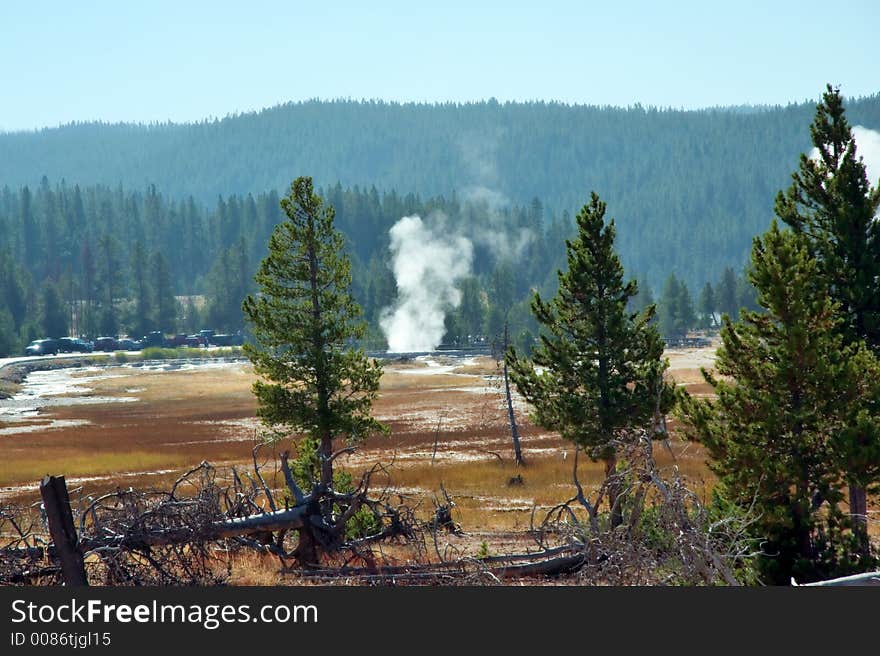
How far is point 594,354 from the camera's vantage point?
28234mm

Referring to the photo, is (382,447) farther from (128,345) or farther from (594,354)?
(128,345)

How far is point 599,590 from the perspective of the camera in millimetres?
8500

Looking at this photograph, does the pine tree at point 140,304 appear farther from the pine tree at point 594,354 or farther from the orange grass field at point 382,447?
the pine tree at point 594,354

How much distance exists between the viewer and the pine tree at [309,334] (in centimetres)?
3064

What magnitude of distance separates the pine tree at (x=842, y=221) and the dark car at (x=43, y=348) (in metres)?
126

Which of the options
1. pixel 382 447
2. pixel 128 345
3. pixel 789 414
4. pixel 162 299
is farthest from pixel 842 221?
pixel 162 299

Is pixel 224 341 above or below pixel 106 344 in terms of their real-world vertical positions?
below

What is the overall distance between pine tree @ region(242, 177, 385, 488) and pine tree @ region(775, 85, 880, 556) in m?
13.6

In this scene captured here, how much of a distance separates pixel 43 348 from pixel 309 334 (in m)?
114

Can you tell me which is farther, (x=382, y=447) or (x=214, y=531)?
(x=382, y=447)

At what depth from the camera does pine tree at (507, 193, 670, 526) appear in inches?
1073

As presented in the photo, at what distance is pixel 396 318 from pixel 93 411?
296 feet

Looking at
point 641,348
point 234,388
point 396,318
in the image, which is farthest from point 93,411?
point 396,318

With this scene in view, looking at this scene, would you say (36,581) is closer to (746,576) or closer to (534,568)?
(534,568)
